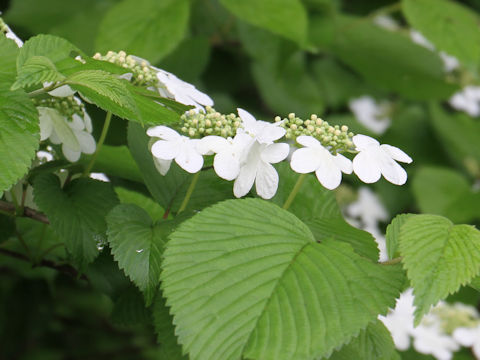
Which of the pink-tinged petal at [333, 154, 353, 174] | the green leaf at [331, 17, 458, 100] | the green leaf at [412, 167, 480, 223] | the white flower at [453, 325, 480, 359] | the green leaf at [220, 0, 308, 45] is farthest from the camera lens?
the green leaf at [412, 167, 480, 223]

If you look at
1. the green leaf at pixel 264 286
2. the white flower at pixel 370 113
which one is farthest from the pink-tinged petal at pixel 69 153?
the white flower at pixel 370 113

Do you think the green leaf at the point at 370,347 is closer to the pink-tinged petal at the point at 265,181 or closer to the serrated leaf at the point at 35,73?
the pink-tinged petal at the point at 265,181

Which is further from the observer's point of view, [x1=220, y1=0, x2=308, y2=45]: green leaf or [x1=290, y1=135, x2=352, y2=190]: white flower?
[x1=220, y1=0, x2=308, y2=45]: green leaf

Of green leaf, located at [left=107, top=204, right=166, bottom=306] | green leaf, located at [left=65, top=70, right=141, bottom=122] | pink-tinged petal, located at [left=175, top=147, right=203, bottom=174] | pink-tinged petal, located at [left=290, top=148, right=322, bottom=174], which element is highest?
green leaf, located at [left=65, top=70, right=141, bottom=122]

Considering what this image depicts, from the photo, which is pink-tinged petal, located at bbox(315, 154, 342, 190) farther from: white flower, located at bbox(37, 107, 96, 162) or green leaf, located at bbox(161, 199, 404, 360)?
white flower, located at bbox(37, 107, 96, 162)

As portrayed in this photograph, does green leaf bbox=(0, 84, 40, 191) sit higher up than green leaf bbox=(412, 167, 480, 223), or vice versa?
green leaf bbox=(0, 84, 40, 191)

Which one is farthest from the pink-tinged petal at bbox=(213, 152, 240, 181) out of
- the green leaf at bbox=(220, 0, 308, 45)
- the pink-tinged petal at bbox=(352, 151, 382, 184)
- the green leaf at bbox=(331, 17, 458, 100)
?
the green leaf at bbox=(331, 17, 458, 100)

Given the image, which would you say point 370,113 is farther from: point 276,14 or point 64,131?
point 64,131

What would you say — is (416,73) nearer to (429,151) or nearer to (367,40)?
(367,40)

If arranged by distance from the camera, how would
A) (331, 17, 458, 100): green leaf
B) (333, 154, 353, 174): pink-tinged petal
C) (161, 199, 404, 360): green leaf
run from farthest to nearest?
(331, 17, 458, 100): green leaf → (333, 154, 353, 174): pink-tinged petal → (161, 199, 404, 360): green leaf
